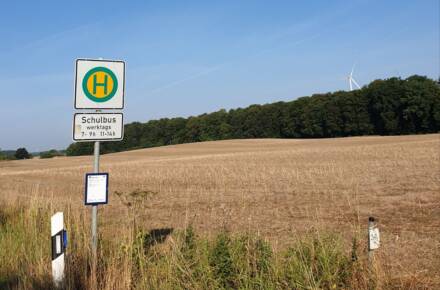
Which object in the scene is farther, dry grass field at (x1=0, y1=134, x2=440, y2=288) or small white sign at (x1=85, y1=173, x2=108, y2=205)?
dry grass field at (x1=0, y1=134, x2=440, y2=288)

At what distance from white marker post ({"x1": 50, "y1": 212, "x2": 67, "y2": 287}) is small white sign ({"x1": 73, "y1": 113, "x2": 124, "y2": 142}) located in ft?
4.11

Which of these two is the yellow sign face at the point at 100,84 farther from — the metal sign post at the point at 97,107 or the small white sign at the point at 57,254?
the small white sign at the point at 57,254

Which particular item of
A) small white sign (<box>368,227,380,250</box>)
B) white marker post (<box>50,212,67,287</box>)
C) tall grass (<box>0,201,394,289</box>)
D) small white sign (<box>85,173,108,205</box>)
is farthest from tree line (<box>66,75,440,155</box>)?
white marker post (<box>50,212,67,287</box>)

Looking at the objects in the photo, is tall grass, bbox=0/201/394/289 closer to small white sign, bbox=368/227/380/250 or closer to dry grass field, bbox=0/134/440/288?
small white sign, bbox=368/227/380/250

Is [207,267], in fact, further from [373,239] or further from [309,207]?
[309,207]

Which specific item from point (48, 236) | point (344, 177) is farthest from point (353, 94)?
point (48, 236)

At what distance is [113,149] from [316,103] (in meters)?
55.1

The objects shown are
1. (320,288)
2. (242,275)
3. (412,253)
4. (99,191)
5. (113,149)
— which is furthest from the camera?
(113,149)

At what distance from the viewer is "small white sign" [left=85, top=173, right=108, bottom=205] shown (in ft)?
21.2

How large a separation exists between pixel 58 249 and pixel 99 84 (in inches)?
92.7

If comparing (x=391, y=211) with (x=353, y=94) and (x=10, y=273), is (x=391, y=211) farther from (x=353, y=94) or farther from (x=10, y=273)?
(x=353, y=94)

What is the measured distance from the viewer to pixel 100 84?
22.2 ft

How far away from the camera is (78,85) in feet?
21.7

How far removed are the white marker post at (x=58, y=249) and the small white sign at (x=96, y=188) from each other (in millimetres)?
623
